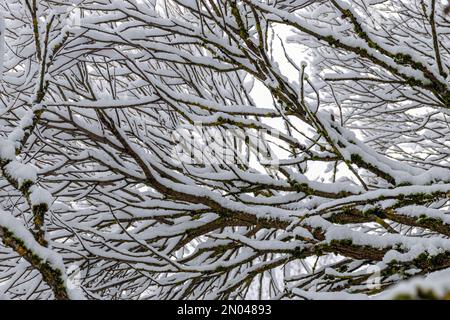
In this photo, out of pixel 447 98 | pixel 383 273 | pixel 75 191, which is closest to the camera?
pixel 383 273

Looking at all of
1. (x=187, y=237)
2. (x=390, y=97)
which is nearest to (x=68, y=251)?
(x=187, y=237)

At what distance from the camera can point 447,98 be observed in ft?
6.79

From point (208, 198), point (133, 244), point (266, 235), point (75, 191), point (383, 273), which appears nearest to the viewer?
point (383, 273)

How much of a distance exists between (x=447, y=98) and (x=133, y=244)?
72.8 inches

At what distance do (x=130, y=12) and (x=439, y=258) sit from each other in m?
1.94

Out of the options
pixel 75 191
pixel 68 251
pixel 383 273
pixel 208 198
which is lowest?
pixel 383 273

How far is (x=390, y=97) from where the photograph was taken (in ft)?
10.8

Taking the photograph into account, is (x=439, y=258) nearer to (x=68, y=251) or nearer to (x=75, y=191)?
(x=68, y=251)

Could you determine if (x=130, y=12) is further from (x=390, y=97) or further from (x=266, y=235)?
(x=390, y=97)

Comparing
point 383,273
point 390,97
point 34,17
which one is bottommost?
point 383,273

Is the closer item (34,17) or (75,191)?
(34,17)

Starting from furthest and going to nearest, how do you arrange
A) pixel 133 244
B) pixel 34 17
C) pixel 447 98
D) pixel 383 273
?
pixel 133 244 → pixel 447 98 → pixel 383 273 → pixel 34 17

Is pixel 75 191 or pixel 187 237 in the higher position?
pixel 75 191

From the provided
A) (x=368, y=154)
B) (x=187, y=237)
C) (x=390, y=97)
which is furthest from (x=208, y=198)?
(x=390, y=97)
